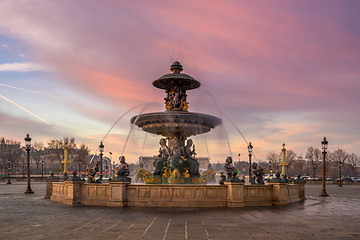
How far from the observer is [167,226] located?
33.7ft

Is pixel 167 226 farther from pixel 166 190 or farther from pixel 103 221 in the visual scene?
pixel 166 190

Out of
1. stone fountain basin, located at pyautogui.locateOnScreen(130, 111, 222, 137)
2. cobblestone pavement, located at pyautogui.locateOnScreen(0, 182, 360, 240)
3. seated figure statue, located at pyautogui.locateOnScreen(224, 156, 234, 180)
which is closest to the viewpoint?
cobblestone pavement, located at pyautogui.locateOnScreen(0, 182, 360, 240)

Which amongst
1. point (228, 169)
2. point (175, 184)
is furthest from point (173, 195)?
point (228, 169)

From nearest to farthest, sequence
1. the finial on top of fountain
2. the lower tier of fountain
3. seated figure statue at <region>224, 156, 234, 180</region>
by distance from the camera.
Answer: the lower tier of fountain
seated figure statue at <region>224, 156, 234, 180</region>
the finial on top of fountain

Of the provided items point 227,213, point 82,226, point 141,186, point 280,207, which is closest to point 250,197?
point 280,207

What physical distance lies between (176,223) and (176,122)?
885cm

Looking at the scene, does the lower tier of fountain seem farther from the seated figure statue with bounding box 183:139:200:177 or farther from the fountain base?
the seated figure statue with bounding box 183:139:200:177

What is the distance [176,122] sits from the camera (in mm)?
19016

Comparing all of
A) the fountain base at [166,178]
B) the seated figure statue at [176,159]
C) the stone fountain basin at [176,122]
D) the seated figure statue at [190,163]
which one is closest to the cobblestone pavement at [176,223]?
the fountain base at [166,178]

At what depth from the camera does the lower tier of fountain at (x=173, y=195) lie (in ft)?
48.6

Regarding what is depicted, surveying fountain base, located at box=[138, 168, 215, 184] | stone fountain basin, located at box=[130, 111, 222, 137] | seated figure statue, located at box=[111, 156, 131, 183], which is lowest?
fountain base, located at box=[138, 168, 215, 184]

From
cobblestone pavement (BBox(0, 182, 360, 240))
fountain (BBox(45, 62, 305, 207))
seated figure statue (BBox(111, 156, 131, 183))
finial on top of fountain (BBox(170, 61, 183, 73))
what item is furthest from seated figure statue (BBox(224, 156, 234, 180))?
finial on top of fountain (BBox(170, 61, 183, 73))

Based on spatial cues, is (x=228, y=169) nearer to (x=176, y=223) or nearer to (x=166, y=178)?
(x=166, y=178)

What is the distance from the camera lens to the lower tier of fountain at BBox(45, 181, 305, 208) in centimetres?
1480
